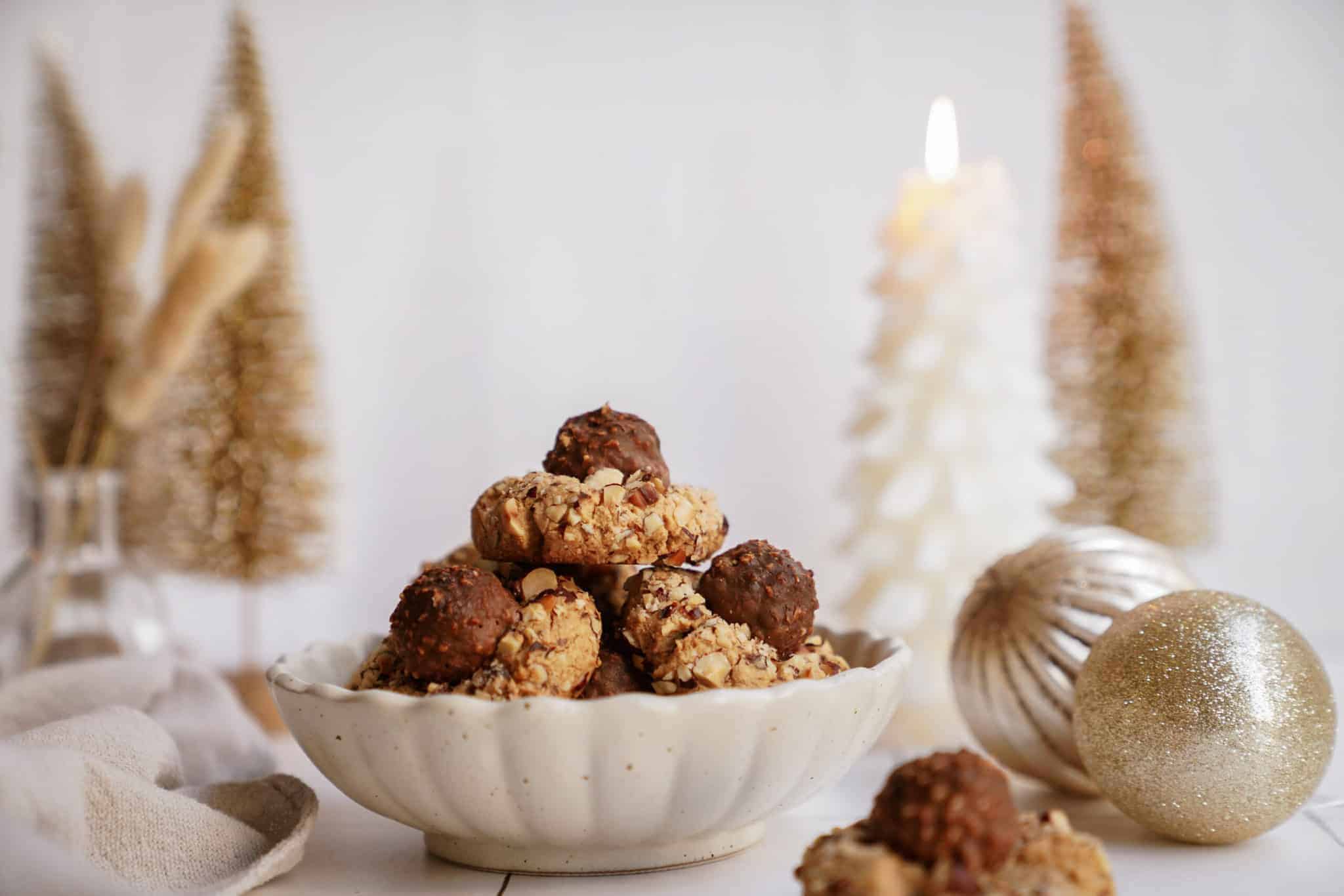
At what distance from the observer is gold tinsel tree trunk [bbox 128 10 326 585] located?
1.60m

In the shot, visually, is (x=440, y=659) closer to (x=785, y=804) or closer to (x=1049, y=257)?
(x=785, y=804)

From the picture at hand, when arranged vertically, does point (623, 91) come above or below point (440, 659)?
above

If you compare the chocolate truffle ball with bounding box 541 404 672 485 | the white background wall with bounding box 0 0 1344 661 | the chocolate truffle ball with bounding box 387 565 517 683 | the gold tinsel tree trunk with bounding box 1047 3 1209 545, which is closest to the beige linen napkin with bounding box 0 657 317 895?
the chocolate truffle ball with bounding box 387 565 517 683

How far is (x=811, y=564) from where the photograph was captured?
1.86 m

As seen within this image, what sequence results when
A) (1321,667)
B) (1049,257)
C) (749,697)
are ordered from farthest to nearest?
(1049,257) → (1321,667) → (749,697)

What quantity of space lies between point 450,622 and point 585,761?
0.39 feet

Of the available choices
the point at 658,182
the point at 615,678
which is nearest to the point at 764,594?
the point at 615,678

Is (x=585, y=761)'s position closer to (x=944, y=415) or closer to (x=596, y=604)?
(x=596, y=604)

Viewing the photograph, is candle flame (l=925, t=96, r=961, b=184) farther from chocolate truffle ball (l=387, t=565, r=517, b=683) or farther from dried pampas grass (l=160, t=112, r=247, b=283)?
chocolate truffle ball (l=387, t=565, r=517, b=683)

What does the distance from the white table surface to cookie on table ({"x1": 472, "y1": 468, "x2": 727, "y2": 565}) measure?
0.21 m

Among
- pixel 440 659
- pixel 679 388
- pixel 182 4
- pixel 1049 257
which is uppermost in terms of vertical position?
pixel 182 4

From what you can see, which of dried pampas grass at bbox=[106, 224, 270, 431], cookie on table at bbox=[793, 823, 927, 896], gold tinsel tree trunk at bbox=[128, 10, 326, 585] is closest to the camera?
cookie on table at bbox=[793, 823, 927, 896]

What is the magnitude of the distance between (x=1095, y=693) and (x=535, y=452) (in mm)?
Result: 1083

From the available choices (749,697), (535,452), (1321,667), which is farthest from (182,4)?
(1321,667)
